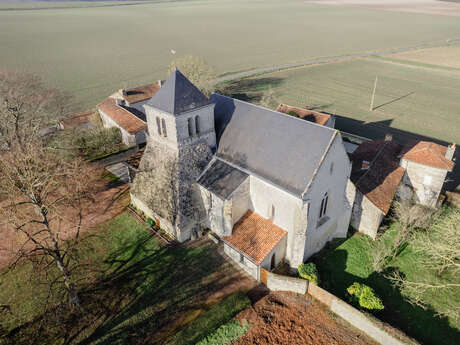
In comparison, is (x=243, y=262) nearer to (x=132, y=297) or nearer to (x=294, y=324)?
(x=294, y=324)

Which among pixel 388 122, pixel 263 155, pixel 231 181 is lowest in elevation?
pixel 388 122

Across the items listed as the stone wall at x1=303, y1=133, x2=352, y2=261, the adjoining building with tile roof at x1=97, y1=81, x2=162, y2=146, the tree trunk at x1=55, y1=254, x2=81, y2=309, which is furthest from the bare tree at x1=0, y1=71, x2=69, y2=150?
the stone wall at x1=303, y1=133, x2=352, y2=261

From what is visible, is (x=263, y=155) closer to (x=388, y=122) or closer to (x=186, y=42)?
(x=388, y=122)

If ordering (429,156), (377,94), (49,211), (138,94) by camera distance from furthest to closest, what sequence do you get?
(377,94), (138,94), (429,156), (49,211)

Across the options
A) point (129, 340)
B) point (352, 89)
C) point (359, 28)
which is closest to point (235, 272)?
point (129, 340)

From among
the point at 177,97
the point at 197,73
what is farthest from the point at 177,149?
the point at 197,73
